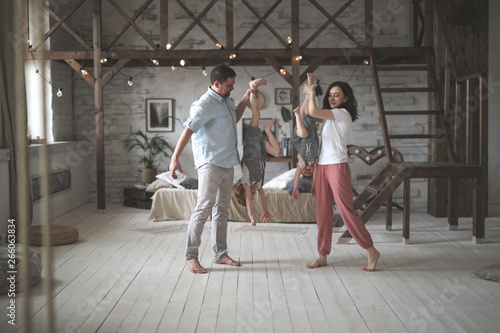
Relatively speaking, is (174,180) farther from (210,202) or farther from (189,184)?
(210,202)

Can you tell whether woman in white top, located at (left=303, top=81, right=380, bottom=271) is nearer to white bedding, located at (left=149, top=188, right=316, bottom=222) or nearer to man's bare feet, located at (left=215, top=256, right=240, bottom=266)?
man's bare feet, located at (left=215, top=256, right=240, bottom=266)

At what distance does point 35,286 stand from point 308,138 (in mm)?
2711

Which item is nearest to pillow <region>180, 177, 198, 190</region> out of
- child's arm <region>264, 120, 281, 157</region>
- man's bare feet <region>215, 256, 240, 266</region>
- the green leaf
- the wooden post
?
the wooden post

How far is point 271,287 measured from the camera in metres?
4.55

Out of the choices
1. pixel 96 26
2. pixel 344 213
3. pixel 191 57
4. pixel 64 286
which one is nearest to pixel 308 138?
pixel 344 213

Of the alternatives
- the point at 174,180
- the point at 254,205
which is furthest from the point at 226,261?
the point at 174,180

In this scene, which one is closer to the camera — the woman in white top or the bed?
the woman in white top

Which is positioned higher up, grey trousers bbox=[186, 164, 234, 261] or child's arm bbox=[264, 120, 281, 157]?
child's arm bbox=[264, 120, 281, 157]

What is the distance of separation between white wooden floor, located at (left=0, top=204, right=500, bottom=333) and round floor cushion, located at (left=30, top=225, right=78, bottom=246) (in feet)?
0.39

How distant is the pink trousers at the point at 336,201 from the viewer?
4.90 metres

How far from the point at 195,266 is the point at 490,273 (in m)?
2.65

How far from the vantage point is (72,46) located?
10172 mm

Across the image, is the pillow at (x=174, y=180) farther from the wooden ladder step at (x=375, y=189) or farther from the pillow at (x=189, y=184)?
the wooden ladder step at (x=375, y=189)

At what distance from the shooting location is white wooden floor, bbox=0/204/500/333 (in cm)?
369
